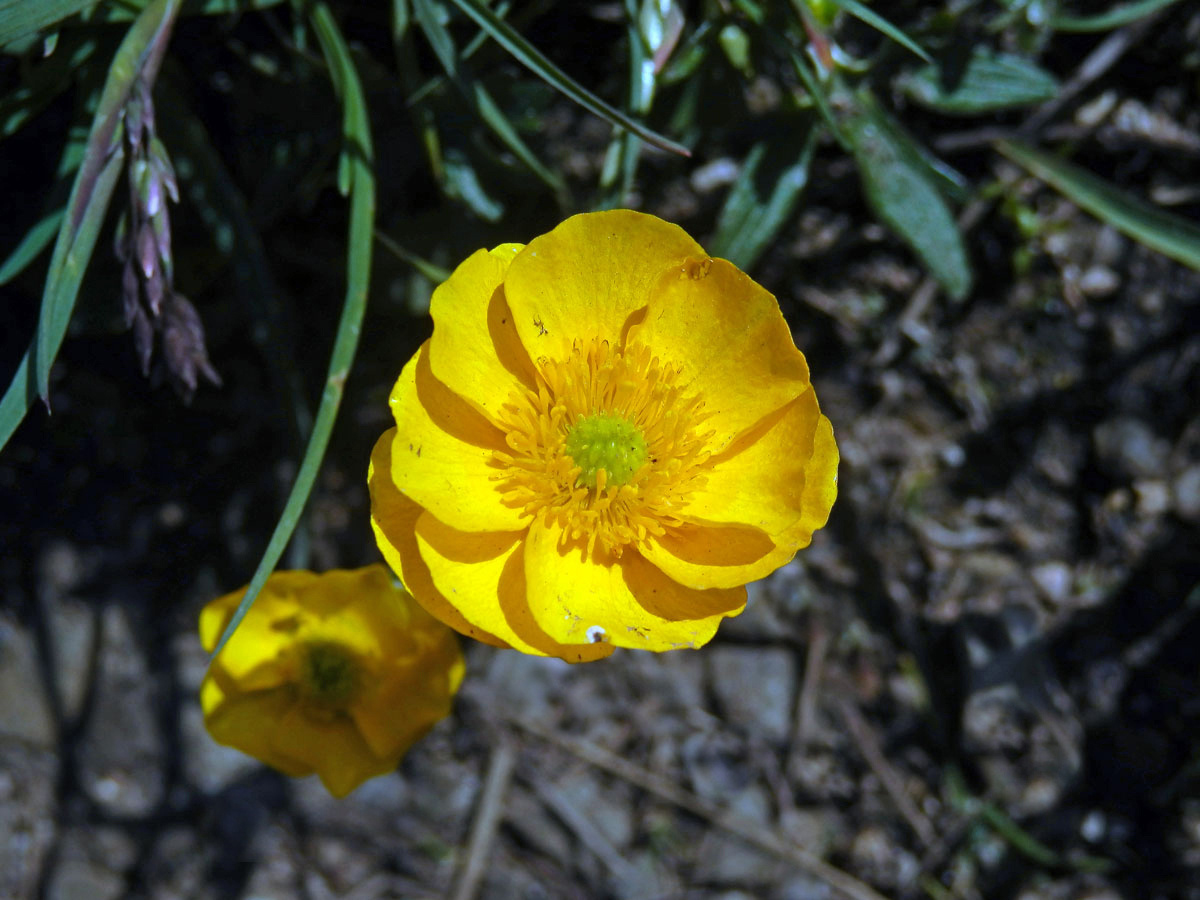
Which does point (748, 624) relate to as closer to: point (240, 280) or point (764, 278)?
point (764, 278)

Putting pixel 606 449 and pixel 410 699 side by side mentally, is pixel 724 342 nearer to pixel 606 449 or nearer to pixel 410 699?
pixel 606 449

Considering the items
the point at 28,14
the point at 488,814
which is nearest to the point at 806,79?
the point at 28,14

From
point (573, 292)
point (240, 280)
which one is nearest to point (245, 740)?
point (240, 280)

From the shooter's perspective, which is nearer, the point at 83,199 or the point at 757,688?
the point at 83,199

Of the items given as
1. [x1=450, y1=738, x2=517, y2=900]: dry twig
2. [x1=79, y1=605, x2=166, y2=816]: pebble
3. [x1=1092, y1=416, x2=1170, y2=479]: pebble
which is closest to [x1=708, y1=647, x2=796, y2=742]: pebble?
[x1=450, y1=738, x2=517, y2=900]: dry twig

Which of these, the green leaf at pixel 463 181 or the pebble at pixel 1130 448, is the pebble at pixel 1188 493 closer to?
the pebble at pixel 1130 448

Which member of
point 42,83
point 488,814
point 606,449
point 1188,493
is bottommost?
point 488,814
